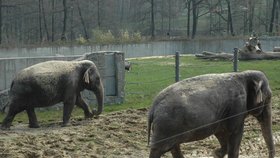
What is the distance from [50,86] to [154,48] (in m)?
32.1

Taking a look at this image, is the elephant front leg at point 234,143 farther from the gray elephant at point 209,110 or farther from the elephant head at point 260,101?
the elephant head at point 260,101

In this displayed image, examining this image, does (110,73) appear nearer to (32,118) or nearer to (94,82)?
(94,82)

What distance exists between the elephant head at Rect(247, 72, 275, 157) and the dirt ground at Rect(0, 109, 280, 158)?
0.94 meters

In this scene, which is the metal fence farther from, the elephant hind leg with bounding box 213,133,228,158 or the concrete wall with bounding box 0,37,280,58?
the concrete wall with bounding box 0,37,280,58

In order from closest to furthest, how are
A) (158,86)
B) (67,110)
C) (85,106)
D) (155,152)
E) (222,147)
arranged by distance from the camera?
(155,152) < (222,147) < (67,110) < (85,106) < (158,86)

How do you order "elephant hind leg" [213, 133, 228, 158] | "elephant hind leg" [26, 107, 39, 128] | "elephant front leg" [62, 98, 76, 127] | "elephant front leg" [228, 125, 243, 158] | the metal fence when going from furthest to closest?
the metal fence → "elephant front leg" [62, 98, 76, 127] → "elephant hind leg" [26, 107, 39, 128] → "elephant hind leg" [213, 133, 228, 158] → "elephant front leg" [228, 125, 243, 158]

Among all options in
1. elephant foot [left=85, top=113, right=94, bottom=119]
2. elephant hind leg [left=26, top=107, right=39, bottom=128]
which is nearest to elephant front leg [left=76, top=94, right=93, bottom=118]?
elephant foot [left=85, top=113, right=94, bottom=119]

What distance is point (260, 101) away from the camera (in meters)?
8.36

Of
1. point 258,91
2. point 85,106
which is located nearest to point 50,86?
point 85,106

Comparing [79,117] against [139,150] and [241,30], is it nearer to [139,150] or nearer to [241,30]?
[139,150]

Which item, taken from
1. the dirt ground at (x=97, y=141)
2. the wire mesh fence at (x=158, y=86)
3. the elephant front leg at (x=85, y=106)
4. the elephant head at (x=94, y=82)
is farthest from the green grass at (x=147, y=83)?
the dirt ground at (x=97, y=141)

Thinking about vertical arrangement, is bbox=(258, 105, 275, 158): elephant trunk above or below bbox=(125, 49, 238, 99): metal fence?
above

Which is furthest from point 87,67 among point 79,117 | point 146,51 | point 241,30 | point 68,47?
point 241,30

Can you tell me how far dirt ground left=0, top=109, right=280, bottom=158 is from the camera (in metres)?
10.0
